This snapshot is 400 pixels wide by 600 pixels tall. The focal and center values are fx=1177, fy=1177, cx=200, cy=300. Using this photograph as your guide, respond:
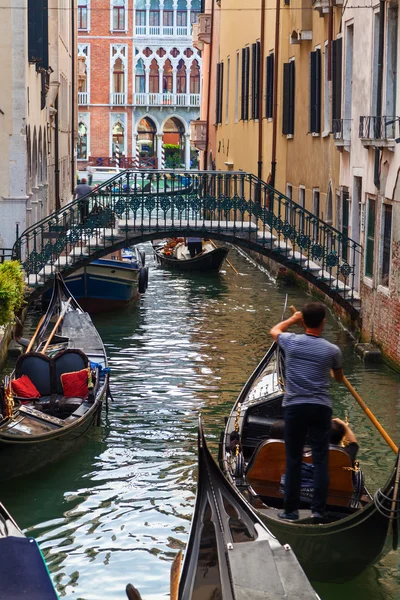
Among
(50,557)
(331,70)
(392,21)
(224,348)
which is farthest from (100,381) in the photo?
(331,70)

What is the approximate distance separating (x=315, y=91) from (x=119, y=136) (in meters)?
34.9

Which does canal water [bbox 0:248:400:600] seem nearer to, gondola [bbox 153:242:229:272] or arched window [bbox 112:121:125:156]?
gondola [bbox 153:242:229:272]

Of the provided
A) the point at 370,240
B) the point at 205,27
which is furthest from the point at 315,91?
the point at 205,27

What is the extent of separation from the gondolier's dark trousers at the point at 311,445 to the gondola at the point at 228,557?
0.50 m

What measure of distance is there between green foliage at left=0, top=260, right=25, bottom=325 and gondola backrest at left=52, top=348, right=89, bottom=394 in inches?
42.5

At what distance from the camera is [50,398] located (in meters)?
8.75

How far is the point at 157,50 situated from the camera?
162 feet

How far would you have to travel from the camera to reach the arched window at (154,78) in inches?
1940

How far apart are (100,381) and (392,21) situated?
4671 mm

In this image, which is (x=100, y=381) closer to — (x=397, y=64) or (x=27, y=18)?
(x=397, y=64)

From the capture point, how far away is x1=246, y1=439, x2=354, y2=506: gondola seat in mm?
6215

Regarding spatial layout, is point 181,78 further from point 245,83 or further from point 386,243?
point 386,243

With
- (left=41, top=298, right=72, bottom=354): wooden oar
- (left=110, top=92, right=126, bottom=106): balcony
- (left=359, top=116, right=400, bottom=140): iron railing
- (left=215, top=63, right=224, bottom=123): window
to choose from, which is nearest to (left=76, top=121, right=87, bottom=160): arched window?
(left=110, top=92, right=126, bottom=106): balcony

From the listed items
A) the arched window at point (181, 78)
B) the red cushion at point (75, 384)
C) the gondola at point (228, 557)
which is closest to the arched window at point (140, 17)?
Result: the arched window at point (181, 78)
